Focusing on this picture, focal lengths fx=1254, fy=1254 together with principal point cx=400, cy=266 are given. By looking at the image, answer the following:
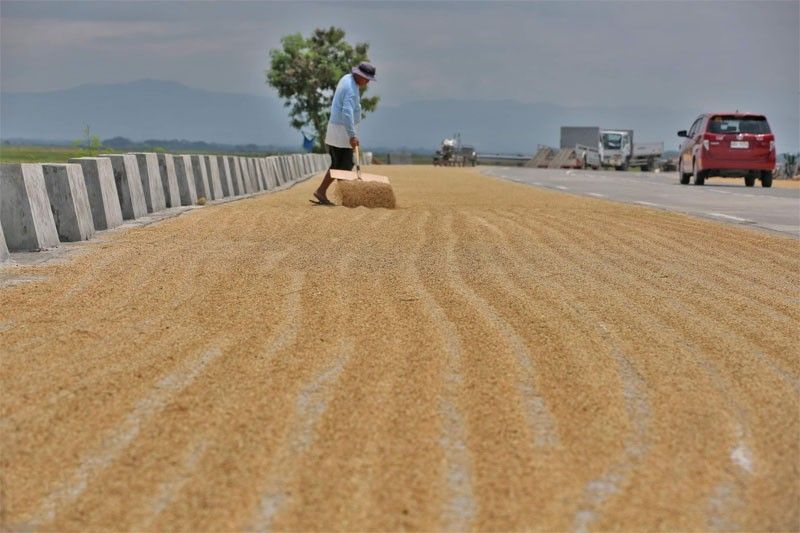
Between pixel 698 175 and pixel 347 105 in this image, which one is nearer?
pixel 347 105

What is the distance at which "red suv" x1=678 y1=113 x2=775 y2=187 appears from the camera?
30641 millimetres

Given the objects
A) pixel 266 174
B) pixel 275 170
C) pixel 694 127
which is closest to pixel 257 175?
pixel 266 174

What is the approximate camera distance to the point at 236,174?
22.7 meters

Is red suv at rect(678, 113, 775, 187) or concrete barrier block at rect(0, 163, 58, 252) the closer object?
concrete barrier block at rect(0, 163, 58, 252)

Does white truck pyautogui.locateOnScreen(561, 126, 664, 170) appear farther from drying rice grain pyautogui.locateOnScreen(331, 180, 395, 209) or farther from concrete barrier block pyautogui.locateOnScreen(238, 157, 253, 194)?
drying rice grain pyautogui.locateOnScreen(331, 180, 395, 209)

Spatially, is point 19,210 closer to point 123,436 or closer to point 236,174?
point 123,436

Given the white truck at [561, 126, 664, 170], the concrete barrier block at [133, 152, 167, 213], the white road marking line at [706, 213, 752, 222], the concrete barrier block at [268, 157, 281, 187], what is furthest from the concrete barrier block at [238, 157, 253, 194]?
the white truck at [561, 126, 664, 170]

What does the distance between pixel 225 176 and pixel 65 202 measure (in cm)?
1019

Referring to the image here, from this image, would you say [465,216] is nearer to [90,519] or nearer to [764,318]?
[764,318]

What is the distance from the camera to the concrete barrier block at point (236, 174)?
22141 millimetres

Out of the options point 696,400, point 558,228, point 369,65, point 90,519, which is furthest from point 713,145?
point 90,519

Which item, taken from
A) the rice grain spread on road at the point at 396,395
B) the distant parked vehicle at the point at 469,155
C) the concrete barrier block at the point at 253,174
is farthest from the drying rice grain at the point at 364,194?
the distant parked vehicle at the point at 469,155

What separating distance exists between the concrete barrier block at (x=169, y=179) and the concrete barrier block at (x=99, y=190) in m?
3.24

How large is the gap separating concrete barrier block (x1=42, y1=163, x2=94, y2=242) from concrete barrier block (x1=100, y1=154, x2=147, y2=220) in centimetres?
231
